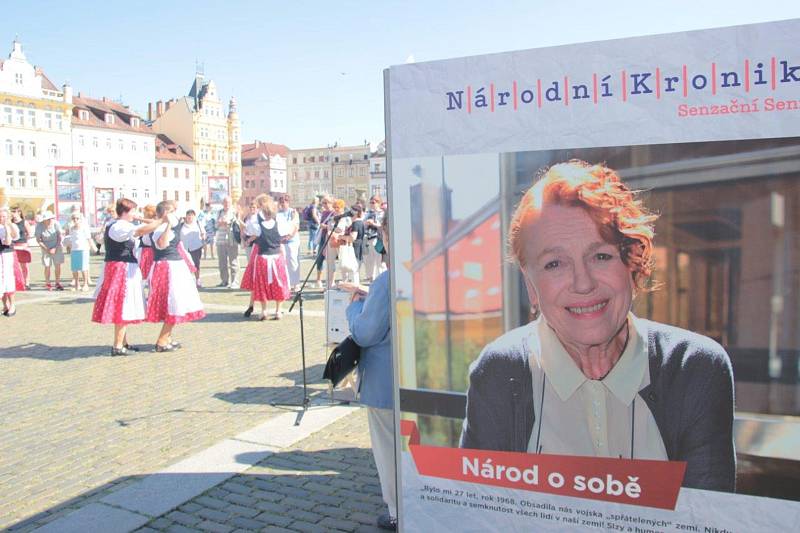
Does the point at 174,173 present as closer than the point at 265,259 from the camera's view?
No

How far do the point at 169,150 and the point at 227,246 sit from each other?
82.5m

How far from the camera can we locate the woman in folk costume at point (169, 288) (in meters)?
9.27

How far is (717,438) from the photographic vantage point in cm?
259

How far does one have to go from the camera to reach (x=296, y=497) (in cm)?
453

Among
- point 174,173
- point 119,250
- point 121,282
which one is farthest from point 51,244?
point 174,173

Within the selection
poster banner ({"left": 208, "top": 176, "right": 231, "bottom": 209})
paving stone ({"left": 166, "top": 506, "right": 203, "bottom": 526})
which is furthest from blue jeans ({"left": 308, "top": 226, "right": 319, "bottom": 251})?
paving stone ({"left": 166, "top": 506, "right": 203, "bottom": 526})

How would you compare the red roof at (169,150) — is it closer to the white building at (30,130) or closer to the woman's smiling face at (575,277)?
the white building at (30,130)

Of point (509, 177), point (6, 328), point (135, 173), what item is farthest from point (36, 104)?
point (509, 177)

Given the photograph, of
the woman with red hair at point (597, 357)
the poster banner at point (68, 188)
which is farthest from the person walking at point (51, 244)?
the woman with red hair at point (597, 357)

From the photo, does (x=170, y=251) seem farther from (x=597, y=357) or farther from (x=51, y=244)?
(x=51, y=244)

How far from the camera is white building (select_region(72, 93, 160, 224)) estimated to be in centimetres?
7631

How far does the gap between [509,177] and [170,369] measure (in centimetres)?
656

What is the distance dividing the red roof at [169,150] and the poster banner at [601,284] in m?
92.2

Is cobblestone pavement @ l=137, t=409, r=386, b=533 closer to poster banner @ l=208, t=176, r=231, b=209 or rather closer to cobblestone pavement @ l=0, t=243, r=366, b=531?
cobblestone pavement @ l=0, t=243, r=366, b=531
